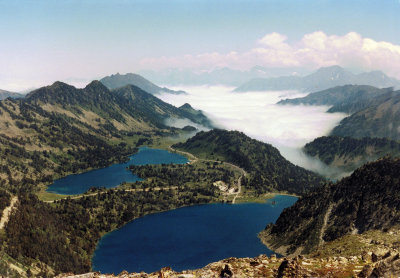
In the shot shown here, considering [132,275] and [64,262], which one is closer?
[132,275]

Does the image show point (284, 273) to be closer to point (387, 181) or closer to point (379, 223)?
point (379, 223)

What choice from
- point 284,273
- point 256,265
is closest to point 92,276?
point 256,265

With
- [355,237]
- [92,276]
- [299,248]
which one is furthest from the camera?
[299,248]

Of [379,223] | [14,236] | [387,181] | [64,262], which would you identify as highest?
[387,181]

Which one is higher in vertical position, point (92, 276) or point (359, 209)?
point (92, 276)

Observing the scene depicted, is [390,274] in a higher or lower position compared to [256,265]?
higher

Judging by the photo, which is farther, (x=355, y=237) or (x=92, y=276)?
(x=355, y=237)

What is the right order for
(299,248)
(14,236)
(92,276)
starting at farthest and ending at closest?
(299,248), (14,236), (92,276)

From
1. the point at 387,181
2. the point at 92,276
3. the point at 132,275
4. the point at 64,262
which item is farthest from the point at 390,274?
the point at 64,262

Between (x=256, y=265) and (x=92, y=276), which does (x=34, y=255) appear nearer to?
(x=92, y=276)
